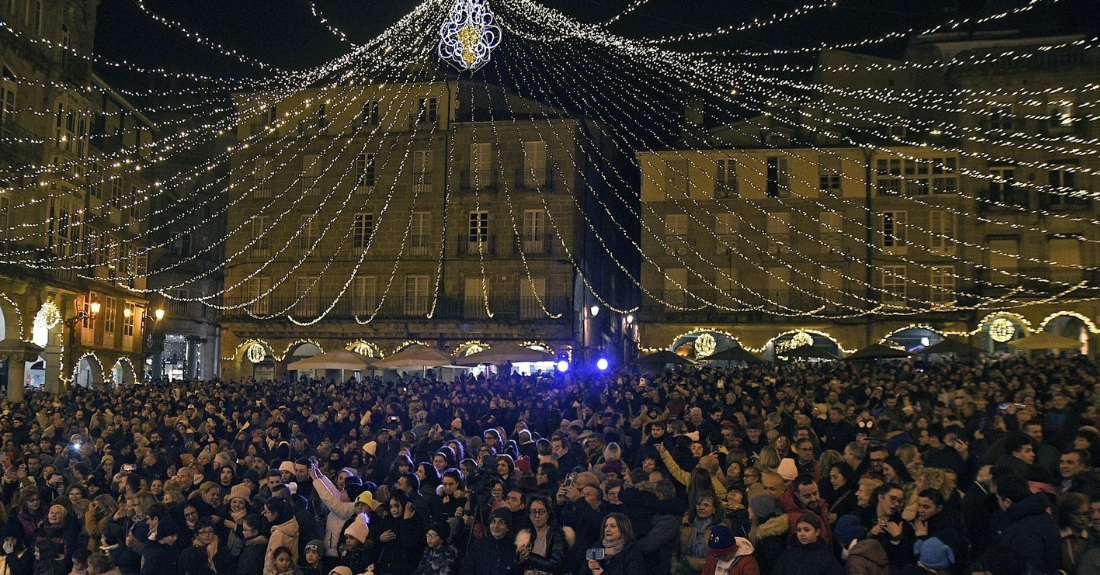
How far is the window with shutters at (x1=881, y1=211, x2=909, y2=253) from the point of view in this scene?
39.6 meters

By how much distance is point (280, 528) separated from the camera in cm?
816

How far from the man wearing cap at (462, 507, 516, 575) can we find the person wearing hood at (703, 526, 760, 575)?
5.66 feet

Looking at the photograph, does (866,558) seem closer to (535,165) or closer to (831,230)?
(535,165)

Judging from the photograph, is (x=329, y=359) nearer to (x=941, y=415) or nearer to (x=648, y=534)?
(x=941, y=415)

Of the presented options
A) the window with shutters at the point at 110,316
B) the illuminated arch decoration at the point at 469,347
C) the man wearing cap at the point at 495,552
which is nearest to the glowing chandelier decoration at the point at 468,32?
the man wearing cap at the point at 495,552

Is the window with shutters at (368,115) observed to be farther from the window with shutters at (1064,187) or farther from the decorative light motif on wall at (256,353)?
the window with shutters at (1064,187)

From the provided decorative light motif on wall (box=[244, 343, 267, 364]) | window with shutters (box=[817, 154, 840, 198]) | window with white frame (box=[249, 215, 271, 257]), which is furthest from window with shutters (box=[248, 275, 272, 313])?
window with shutters (box=[817, 154, 840, 198])

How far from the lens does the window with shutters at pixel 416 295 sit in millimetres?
38934

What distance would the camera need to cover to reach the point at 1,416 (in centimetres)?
1755

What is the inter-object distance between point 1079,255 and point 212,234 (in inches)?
1640

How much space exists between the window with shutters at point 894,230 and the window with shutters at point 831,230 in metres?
1.69

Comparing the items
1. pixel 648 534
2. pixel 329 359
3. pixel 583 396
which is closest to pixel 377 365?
pixel 329 359

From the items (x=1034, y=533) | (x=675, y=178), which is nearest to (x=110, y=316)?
(x=675, y=178)

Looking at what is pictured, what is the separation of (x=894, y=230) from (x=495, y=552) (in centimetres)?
3555
